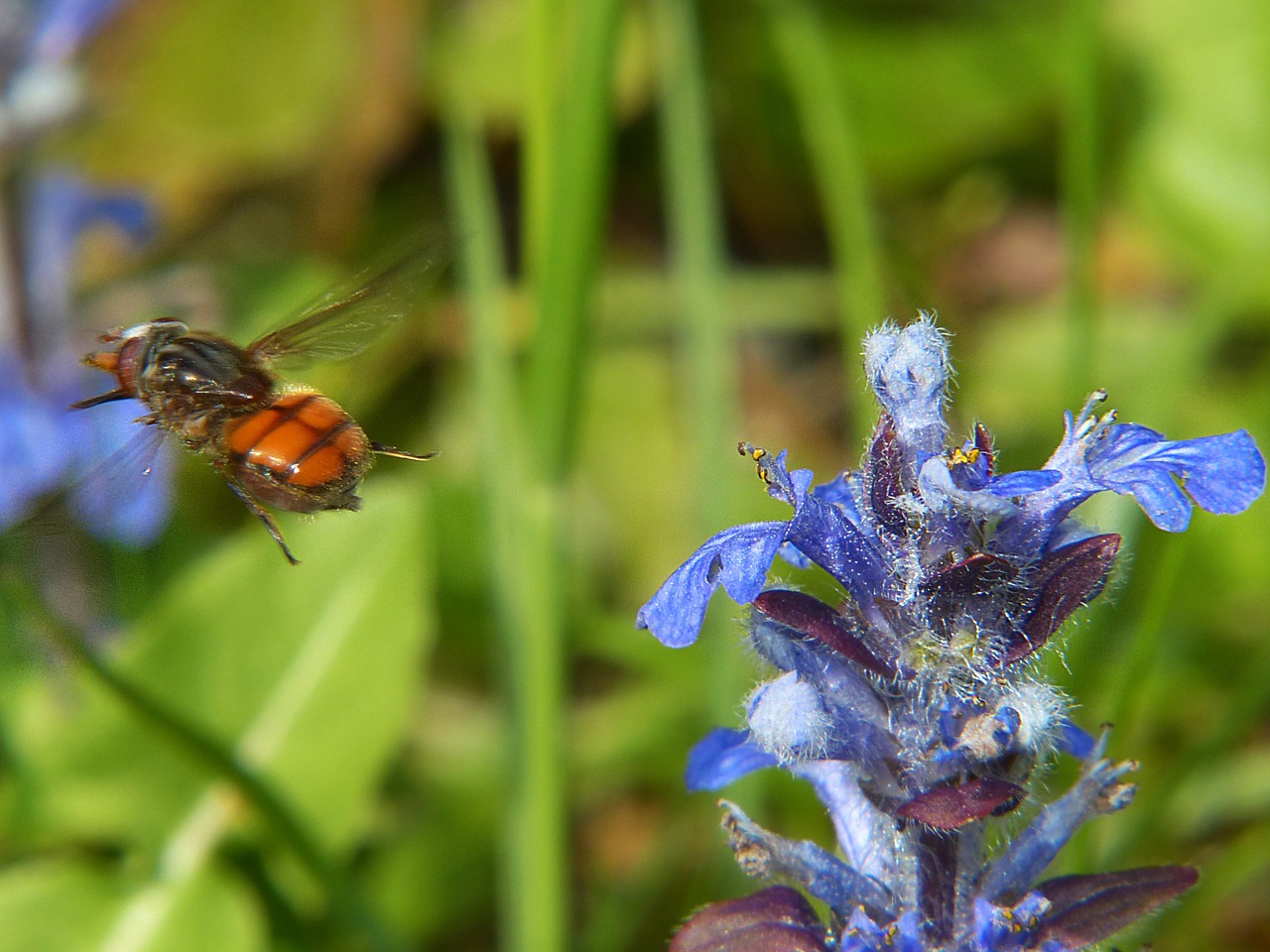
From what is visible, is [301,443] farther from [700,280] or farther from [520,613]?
[700,280]

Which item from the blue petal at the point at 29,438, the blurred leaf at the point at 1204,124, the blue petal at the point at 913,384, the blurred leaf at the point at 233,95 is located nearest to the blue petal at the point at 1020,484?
the blue petal at the point at 913,384

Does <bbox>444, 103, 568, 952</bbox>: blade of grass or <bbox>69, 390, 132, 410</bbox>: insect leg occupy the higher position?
<bbox>69, 390, 132, 410</bbox>: insect leg

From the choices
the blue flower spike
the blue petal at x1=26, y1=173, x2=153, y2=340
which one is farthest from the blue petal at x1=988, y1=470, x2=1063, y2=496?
the blue petal at x1=26, y1=173, x2=153, y2=340

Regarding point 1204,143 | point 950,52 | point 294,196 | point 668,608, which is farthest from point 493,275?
point 1204,143

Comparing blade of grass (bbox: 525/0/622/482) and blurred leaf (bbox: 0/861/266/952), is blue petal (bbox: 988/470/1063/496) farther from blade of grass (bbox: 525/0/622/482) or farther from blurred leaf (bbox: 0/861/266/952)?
blurred leaf (bbox: 0/861/266/952)

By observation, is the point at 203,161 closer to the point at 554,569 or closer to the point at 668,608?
the point at 554,569

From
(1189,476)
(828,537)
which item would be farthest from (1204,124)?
(828,537)
